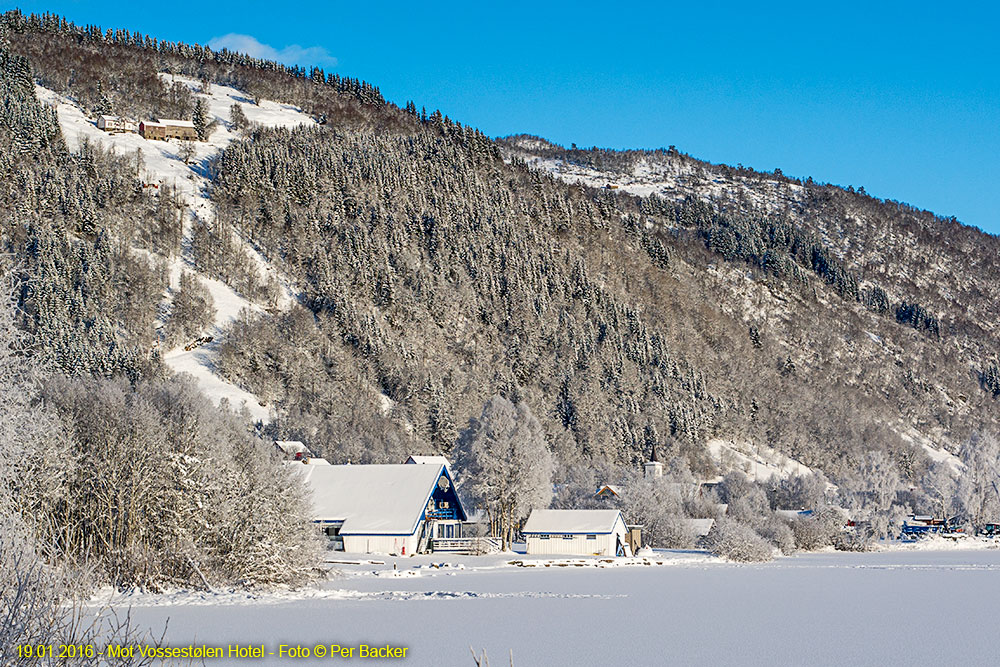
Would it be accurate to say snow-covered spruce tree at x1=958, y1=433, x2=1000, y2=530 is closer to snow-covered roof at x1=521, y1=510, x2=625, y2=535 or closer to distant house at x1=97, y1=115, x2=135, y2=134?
snow-covered roof at x1=521, y1=510, x2=625, y2=535

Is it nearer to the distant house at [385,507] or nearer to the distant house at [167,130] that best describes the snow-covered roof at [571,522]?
the distant house at [385,507]

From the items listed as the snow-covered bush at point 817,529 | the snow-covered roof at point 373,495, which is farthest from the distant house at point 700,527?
the snow-covered roof at point 373,495

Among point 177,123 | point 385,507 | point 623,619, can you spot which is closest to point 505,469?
point 385,507

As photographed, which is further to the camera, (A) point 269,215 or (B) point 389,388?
(A) point 269,215

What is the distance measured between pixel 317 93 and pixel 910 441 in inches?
4681

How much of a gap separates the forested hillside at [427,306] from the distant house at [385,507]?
2431 centimetres

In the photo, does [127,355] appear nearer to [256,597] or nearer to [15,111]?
[15,111]

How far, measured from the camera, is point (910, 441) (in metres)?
153

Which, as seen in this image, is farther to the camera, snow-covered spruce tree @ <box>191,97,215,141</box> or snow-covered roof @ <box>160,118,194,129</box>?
snow-covered spruce tree @ <box>191,97,215,141</box>

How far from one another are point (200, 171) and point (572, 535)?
95.0 metres

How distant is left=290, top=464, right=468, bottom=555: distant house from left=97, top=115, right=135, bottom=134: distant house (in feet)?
341

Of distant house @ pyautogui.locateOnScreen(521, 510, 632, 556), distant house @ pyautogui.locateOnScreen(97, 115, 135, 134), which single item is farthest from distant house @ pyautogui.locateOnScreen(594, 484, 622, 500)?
distant house @ pyautogui.locateOnScreen(97, 115, 135, 134)

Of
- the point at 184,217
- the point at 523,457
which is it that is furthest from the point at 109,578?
the point at 184,217

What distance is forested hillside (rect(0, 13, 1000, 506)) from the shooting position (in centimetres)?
10331
